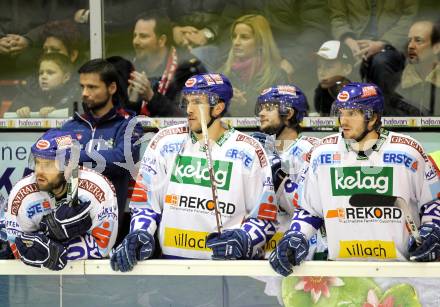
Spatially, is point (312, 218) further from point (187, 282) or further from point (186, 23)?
point (186, 23)

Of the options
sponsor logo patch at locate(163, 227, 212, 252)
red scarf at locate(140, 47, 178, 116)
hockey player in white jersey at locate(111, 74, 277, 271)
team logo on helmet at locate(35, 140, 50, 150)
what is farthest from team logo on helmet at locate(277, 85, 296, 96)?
red scarf at locate(140, 47, 178, 116)

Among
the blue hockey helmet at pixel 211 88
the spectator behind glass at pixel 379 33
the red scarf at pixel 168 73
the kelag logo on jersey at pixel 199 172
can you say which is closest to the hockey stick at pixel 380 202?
the kelag logo on jersey at pixel 199 172

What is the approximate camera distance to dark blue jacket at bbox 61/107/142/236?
15.4 feet

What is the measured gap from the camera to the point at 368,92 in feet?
13.4

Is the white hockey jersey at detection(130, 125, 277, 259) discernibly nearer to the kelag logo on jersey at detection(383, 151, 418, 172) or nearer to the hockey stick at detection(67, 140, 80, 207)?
the hockey stick at detection(67, 140, 80, 207)

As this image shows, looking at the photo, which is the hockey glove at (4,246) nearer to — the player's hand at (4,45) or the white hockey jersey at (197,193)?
the white hockey jersey at (197,193)

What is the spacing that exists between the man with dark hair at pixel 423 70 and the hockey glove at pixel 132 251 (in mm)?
3170

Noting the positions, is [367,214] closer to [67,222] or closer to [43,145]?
[67,222]

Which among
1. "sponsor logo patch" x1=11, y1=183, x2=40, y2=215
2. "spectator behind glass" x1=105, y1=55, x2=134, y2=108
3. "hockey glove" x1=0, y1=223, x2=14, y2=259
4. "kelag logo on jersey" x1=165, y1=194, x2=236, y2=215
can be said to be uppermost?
"spectator behind glass" x1=105, y1=55, x2=134, y2=108

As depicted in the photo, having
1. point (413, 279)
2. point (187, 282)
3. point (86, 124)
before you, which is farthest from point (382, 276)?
point (86, 124)

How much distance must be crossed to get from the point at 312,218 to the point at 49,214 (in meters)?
1.13

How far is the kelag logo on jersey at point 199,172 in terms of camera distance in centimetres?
407

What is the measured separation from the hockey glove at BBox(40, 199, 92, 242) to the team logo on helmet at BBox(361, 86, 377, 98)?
1308mm

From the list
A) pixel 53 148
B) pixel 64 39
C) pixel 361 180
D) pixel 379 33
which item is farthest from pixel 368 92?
pixel 64 39
